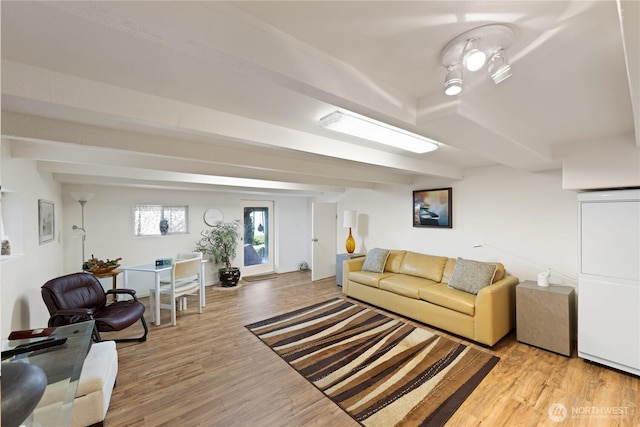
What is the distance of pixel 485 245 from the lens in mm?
3812

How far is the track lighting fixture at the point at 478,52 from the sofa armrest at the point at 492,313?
254 cm

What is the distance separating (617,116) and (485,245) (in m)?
2.26

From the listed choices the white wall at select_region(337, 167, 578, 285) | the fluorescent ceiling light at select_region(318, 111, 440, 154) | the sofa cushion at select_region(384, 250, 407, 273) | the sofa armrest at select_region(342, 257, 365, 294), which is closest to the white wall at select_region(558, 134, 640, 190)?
the white wall at select_region(337, 167, 578, 285)

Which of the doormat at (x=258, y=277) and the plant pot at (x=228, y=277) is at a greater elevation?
the plant pot at (x=228, y=277)

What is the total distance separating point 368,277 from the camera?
13.9ft

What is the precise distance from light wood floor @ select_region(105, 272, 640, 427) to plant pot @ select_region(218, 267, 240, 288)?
6.61 feet

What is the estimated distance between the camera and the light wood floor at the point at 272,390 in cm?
191

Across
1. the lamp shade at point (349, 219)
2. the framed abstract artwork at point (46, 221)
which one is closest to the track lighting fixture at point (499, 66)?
the framed abstract artwork at point (46, 221)

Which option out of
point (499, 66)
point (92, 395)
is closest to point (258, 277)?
point (92, 395)

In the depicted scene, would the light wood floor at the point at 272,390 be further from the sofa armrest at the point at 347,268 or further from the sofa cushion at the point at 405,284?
the sofa armrest at the point at 347,268

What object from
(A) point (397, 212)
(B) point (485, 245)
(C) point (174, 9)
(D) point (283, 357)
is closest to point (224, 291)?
(D) point (283, 357)

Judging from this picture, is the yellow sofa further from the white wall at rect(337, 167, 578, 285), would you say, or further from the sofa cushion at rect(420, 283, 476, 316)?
the white wall at rect(337, 167, 578, 285)

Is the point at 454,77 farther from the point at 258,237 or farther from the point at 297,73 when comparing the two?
the point at 258,237

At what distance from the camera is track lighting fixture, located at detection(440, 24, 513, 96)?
3.32 feet
